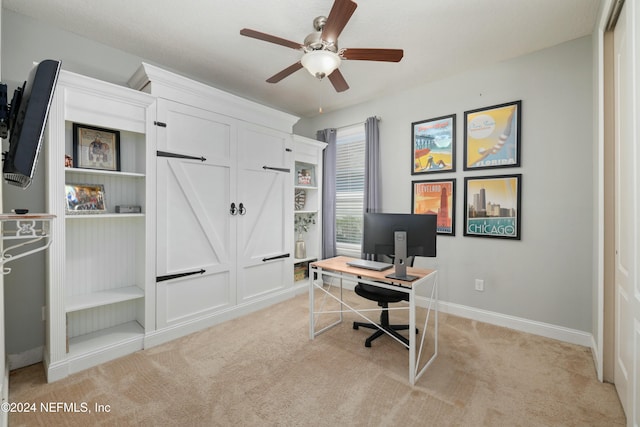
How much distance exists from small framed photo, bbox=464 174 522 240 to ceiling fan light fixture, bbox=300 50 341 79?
202cm

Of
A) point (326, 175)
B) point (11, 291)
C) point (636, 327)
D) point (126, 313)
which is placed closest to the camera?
point (636, 327)

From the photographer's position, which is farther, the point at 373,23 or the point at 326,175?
the point at 326,175

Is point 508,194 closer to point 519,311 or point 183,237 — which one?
point 519,311

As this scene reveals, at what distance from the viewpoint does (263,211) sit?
139 inches

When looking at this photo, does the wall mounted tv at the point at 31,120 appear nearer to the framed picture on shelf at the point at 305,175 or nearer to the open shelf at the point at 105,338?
the open shelf at the point at 105,338

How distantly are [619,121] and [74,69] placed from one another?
4237 mm

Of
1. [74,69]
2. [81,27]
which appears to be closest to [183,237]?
[74,69]

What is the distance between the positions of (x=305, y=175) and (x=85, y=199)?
263 cm

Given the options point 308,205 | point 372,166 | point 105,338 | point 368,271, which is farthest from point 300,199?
point 105,338

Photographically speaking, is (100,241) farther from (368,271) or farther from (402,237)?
(402,237)

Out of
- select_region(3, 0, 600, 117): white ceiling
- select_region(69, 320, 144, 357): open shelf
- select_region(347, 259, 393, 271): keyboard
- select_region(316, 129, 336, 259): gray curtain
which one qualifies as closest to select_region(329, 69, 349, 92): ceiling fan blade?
select_region(3, 0, 600, 117): white ceiling

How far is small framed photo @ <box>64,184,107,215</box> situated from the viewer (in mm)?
2389

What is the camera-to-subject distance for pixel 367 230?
2.53m

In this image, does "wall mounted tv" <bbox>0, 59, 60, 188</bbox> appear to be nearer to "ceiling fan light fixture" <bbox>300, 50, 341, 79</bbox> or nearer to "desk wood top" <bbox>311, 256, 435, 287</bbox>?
"ceiling fan light fixture" <bbox>300, 50, 341, 79</bbox>
